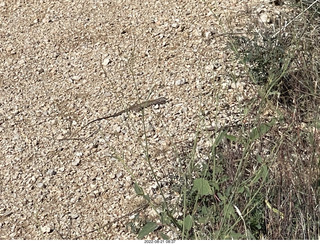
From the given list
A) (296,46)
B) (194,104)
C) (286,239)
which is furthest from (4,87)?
(286,239)

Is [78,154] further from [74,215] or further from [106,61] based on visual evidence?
[106,61]

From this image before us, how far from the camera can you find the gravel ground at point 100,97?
280cm

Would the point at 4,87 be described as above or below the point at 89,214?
above

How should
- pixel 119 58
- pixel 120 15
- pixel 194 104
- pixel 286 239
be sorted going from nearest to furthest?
pixel 286 239, pixel 194 104, pixel 119 58, pixel 120 15

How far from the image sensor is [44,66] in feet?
11.7

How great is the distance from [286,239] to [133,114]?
3.61 ft

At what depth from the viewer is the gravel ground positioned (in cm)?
280

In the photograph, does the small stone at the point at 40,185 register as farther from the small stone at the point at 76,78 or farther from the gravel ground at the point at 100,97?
the small stone at the point at 76,78

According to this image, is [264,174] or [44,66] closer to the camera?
[264,174]

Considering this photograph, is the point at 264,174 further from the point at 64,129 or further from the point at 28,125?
the point at 28,125

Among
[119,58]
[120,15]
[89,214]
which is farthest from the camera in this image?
[120,15]

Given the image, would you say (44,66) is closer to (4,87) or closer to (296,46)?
(4,87)

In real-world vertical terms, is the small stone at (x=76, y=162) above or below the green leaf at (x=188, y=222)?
below

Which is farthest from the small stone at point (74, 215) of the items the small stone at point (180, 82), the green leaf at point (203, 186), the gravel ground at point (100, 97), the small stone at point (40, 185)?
the small stone at point (180, 82)
